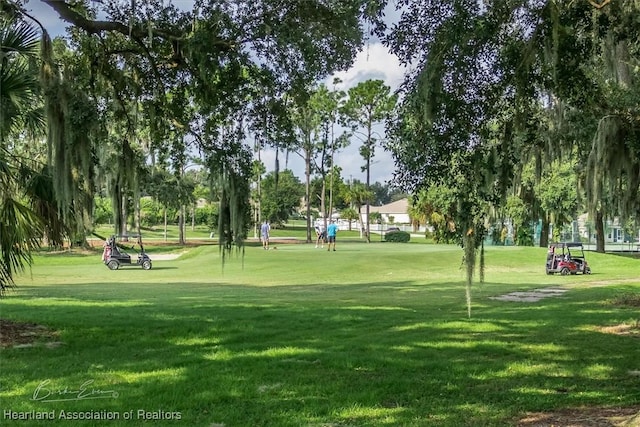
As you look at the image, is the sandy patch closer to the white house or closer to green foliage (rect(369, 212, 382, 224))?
green foliage (rect(369, 212, 382, 224))

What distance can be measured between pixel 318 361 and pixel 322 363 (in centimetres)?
9

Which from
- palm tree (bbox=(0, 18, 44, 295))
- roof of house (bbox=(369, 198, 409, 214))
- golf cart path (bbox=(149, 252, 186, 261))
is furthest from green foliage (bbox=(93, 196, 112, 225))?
roof of house (bbox=(369, 198, 409, 214))

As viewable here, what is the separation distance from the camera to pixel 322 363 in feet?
18.9

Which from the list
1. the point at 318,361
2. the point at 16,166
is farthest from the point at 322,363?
the point at 16,166

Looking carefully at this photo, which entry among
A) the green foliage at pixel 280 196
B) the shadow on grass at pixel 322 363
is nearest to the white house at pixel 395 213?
the green foliage at pixel 280 196

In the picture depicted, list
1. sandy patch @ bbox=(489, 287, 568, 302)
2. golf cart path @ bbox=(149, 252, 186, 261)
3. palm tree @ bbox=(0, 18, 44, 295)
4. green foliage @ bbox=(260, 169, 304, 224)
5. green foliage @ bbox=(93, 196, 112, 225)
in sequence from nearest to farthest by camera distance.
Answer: palm tree @ bbox=(0, 18, 44, 295), sandy patch @ bbox=(489, 287, 568, 302), green foliage @ bbox=(93, 196, 112, 225), golf cart path @ bbox=(149, 252, 186, 261), green foliage @ bbox=(260, 169, 304, 224)

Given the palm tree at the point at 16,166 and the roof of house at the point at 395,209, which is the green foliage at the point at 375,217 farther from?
the palm tree at the point at 16,166

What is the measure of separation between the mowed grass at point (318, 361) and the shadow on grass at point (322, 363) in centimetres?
2

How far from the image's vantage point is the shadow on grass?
4324 millimetres

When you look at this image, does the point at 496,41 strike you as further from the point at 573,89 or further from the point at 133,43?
the point at 133,43

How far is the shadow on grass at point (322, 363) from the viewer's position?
4.32 meters

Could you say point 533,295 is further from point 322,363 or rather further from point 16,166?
point 16,166

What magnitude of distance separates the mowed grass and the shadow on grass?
2 centimetres

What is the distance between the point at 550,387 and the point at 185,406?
10.0 ft
